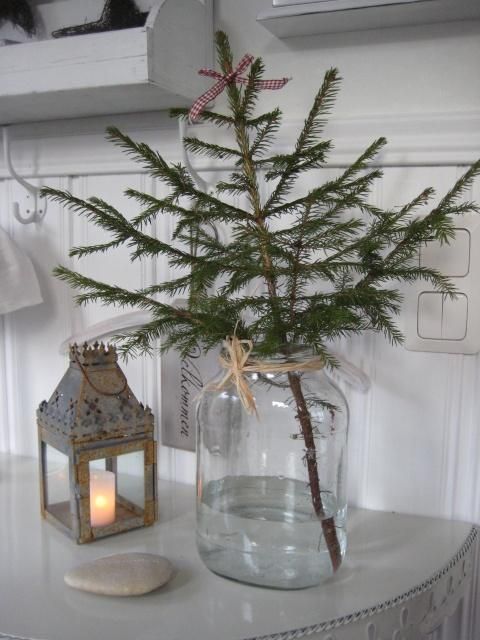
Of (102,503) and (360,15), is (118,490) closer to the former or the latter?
(102,503)

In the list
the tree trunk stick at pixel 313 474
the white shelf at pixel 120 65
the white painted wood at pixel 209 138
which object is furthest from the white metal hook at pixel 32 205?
the tree trunk stick at pixel 313 474

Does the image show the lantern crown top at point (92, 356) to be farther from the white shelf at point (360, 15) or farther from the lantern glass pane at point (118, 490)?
the white shelf at point (360, 15)

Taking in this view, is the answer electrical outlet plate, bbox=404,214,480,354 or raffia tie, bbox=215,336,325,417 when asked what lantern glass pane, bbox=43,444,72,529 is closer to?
raffia tie, bbox=215,336,325,417

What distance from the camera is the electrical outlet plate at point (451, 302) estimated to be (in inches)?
31.5

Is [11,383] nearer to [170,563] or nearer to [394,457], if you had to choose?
[170,563]

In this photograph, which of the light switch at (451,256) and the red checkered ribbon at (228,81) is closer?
the red checkered ribbon at (228,81)

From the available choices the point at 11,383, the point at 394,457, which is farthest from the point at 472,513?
the point at 11,383

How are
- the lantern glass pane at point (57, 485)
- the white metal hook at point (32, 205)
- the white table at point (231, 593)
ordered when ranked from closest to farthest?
the white table at point (231, 593)
the lantern glass pane at point (57, 485)
the white metal hook at point (32, 205)

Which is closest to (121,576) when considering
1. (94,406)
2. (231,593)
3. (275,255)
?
(231,593)

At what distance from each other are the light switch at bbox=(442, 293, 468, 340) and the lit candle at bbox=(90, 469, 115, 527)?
0.49m

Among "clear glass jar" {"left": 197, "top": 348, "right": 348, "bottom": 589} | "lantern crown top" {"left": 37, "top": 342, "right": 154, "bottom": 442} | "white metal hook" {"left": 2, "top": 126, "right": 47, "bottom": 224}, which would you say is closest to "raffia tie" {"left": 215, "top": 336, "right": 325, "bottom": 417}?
"clear glass jar" {"left": 197, "top": 348, "right": 348, "bottom": 589}

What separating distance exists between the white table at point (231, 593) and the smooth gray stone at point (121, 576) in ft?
0.03

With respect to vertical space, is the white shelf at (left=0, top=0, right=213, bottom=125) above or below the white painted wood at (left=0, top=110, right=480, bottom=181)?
above

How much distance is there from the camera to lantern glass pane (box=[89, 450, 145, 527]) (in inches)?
31.8
